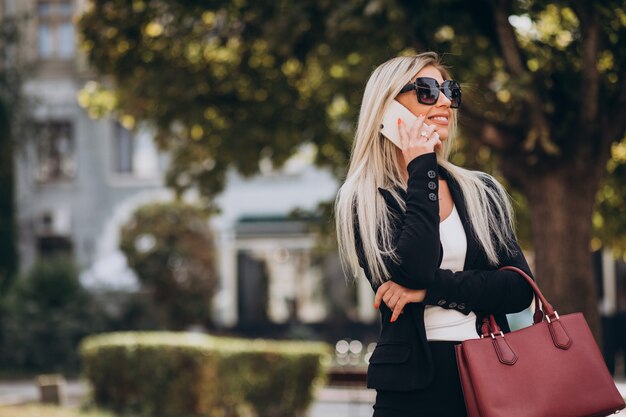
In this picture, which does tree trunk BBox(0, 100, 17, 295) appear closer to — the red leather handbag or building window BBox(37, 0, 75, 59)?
building window BBox(37, 0, 75, 59)

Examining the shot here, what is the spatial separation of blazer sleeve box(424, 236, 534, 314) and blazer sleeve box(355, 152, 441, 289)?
0.05m

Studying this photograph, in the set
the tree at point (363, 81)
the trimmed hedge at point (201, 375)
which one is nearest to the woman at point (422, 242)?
the tree at point (363, 81)

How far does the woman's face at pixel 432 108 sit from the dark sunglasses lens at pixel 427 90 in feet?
0.04

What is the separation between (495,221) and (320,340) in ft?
71.6

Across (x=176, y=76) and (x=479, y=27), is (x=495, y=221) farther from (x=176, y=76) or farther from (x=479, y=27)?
(x=176, y=76)

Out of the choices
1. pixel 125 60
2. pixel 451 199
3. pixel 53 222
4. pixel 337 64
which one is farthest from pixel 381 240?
pixel 53 222

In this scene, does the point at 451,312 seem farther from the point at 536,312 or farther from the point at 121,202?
the point at 121,202

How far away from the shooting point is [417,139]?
10.5 ft

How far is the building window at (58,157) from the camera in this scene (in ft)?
90.4

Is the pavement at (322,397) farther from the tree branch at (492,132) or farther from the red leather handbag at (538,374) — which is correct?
the red leather handbag at (538,374)

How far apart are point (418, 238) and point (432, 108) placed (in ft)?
1.67

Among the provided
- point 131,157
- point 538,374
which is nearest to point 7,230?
point 131,157

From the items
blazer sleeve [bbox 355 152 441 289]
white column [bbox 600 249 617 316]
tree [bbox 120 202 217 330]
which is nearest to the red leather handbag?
blazer sleeve [bbox 355 152 441 289]

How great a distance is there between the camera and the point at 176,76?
977cm
